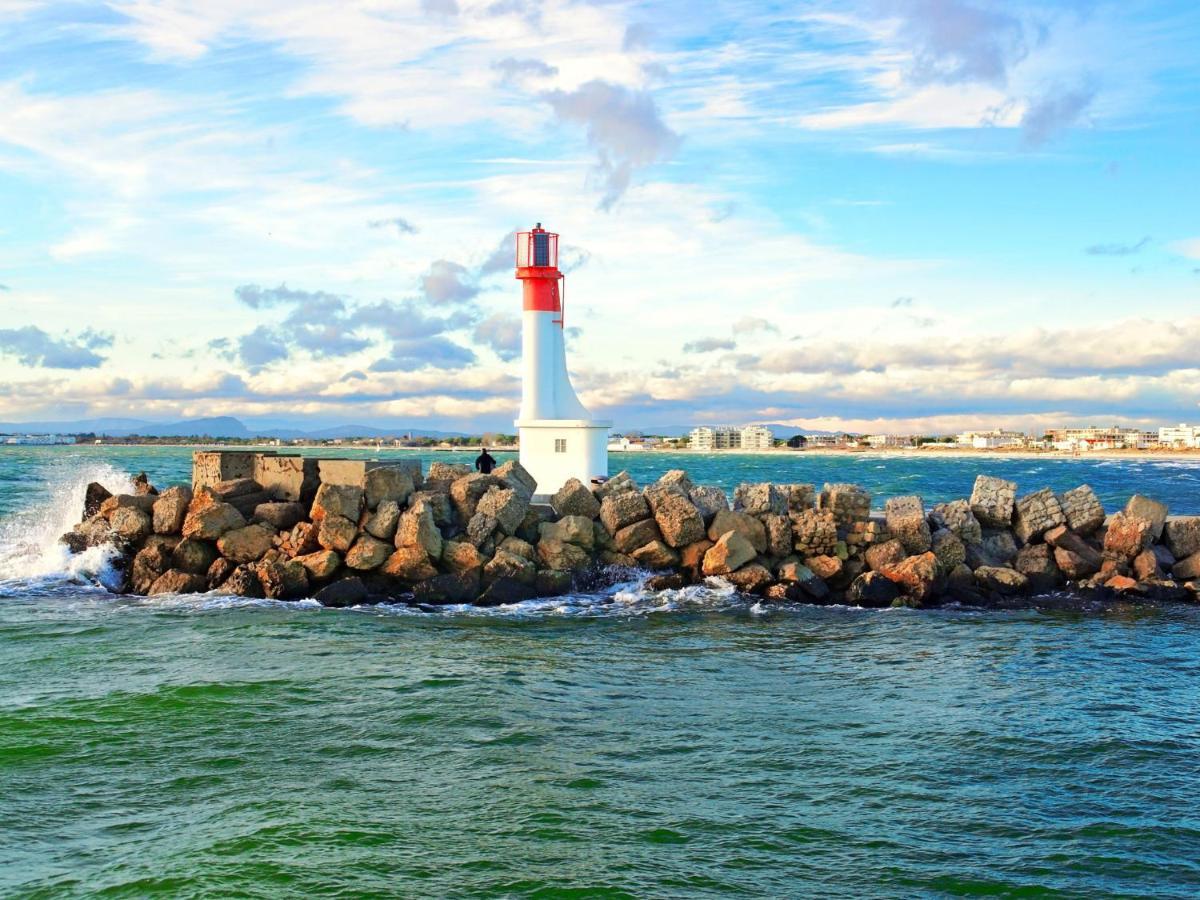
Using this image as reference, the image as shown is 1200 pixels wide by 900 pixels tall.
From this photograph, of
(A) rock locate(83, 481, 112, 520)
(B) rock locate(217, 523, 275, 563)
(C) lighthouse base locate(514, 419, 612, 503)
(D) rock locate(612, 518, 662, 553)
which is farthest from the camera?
(C) lighthouse base locate(514, 419, 612, 503)

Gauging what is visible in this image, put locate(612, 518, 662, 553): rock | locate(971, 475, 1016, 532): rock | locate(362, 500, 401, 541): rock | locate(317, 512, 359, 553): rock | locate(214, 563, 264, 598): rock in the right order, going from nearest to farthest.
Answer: locate(214, 563, 264, 598): rock
locate(317, 512, 359, 553): rock
locate(362, 500, 401, 541): rock
locate(612, 518, 662, 553): rock
locate(971, 475, 1016, 532): rock

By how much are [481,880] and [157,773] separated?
3.27 meters

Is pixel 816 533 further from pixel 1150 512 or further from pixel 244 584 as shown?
pixel 244 584

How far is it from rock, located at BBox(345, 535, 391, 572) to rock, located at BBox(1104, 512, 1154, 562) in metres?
11.6

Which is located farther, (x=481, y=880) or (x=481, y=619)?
(x=481, y=619)

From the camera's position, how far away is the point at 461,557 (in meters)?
16.3

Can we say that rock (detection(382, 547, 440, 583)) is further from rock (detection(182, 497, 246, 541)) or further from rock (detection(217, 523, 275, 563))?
rock (detection(182, 497, 246, 541))

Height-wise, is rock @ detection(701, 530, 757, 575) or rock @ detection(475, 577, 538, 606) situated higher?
rock @ detection(701, 530, 757, 575)

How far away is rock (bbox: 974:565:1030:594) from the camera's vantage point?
16484mm

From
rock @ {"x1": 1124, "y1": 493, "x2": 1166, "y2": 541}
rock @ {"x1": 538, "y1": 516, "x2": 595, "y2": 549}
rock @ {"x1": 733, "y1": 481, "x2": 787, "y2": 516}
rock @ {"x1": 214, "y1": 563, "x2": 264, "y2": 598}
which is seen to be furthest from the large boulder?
rock @ {"x1": 214, "y1": 563, "x2": 264, "y2": 598}

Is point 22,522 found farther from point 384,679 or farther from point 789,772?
point 789,772

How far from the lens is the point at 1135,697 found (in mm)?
10672

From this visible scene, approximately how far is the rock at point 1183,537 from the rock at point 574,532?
378 inches

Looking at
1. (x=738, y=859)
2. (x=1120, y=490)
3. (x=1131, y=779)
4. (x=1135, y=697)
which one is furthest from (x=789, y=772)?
(x=1120, y=490)
